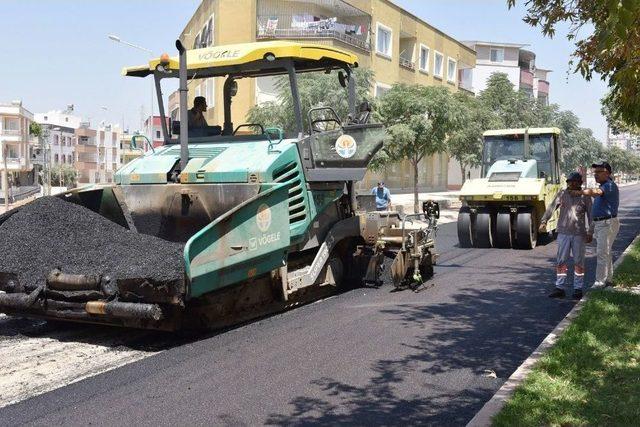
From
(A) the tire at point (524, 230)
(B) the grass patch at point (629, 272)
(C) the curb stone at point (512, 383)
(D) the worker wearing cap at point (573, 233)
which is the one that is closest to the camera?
(C) the curb stone at point (512, 383)

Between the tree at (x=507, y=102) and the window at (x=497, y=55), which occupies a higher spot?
the window at (x=497, y=55)

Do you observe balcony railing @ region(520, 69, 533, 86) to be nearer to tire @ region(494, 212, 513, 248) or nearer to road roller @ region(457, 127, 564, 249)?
road roller @ region(457, 127, 564, 249)

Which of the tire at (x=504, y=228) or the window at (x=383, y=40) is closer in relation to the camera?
the tire at (x=504, y=228)

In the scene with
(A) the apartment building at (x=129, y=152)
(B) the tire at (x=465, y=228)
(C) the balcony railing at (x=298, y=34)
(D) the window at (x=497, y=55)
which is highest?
(D) the window at (x=497, y=55)

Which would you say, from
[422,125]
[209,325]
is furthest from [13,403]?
[422,125]

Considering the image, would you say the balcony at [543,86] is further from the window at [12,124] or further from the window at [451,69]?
the window at [12,124]

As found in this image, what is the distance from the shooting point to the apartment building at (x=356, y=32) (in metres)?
31.2

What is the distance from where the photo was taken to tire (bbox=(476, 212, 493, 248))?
1400cm

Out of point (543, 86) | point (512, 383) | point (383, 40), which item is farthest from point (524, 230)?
point (543, 86)

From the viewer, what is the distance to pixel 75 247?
696 centimetres

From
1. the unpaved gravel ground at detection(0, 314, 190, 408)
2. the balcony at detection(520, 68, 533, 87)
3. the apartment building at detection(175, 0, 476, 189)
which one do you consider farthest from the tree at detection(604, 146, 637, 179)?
the unpaved gravel ground at detection(0, 314, 190, 408)

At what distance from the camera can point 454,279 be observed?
33.5 ft

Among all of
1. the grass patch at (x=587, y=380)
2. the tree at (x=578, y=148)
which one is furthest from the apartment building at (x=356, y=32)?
the grass patch at (x=587, y=380)

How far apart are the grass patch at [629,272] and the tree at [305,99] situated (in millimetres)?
4350
